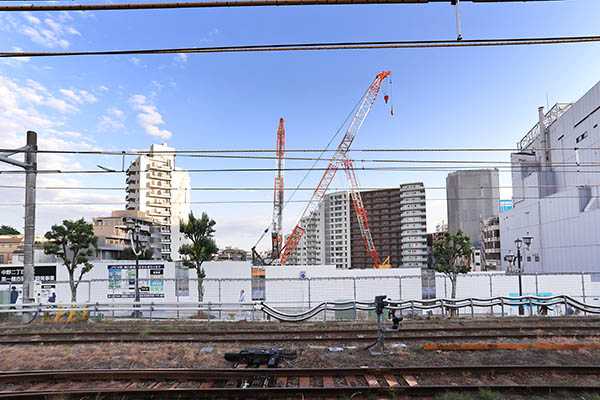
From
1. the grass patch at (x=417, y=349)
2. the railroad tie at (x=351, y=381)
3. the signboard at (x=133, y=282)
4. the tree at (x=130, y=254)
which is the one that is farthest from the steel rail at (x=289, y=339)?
the tree at (x=130, y=254)

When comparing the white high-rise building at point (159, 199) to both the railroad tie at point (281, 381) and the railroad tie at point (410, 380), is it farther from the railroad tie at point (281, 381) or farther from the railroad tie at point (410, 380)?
the railroad tie at point (410, 380)

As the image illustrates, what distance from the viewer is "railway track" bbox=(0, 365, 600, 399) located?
7.68 metres

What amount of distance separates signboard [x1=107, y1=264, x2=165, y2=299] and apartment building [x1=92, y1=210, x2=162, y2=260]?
114 ft

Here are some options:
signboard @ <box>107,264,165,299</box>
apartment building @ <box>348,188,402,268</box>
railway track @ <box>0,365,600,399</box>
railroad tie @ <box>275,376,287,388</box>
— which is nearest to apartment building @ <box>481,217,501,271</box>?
apartment building @ <box>348,188,402,268</box>

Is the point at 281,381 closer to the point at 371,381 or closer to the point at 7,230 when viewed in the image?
the point at 371,381

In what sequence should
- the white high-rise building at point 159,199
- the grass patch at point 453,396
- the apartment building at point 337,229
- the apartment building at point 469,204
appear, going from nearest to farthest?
the grass patch at point 453,396 → the white high-rise building at point 159,199 → the apartment building at point 469,204 → the apartment building at point 337,229

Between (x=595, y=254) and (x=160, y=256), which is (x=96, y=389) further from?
(x=160, y=256)

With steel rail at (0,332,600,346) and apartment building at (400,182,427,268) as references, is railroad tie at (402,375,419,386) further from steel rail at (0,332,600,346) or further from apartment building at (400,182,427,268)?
apartment building at (400,182,427,268)

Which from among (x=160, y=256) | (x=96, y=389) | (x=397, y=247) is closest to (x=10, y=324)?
(x=96, y=389)

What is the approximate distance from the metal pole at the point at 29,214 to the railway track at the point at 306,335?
3.32 m

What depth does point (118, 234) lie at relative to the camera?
7244 cm

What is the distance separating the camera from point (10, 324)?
17078 millimetres

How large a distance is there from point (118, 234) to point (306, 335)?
2708 inches

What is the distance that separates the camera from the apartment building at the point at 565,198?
41.7m
